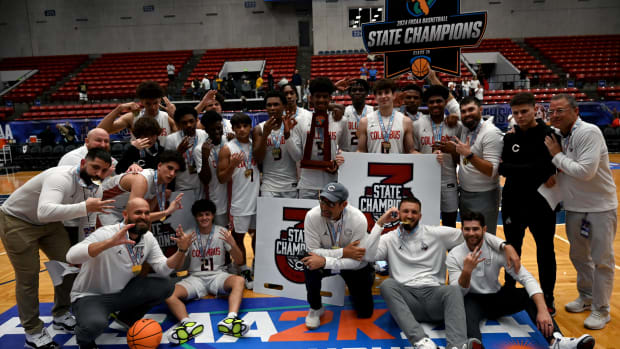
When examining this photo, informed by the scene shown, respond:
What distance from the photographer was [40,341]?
380 centimetres

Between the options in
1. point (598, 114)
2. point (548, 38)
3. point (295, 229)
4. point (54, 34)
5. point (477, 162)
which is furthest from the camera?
point (54, 34)

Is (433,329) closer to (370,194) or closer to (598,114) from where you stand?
(370,194)

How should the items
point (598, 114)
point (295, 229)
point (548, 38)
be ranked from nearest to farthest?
1. point (295, 229)
2. point (598, 114)
3. point (548, 38)

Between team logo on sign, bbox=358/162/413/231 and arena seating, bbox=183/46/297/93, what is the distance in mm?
18946

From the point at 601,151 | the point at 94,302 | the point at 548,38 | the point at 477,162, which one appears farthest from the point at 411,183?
the point at 548,38

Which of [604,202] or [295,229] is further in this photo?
[295,229]

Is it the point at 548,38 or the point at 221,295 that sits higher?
the point at 548,38

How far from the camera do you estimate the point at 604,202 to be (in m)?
3.87

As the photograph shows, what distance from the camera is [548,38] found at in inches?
1022

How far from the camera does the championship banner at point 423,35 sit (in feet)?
16.4

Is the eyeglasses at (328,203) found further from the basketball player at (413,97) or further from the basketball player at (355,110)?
the basketball player at (413,97)

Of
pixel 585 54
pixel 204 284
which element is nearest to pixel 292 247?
pixel 204 284

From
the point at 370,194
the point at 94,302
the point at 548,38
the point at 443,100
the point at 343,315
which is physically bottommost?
the point at 343,315

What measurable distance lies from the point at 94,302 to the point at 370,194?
3.14 m
